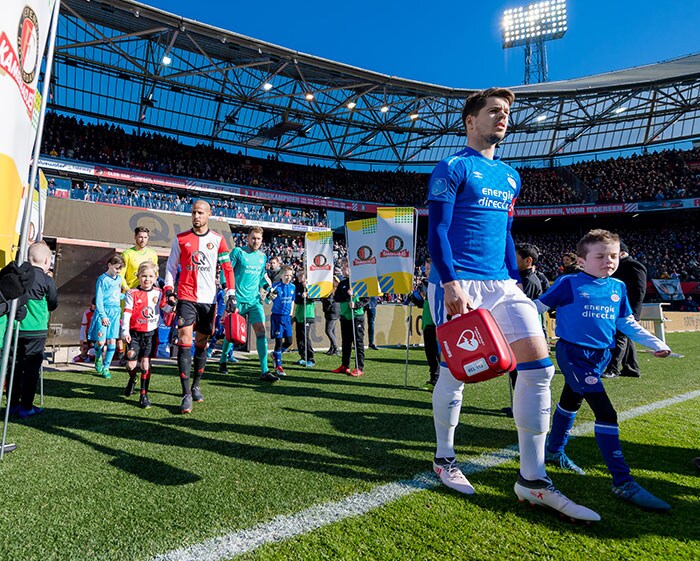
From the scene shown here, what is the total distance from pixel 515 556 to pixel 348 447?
5.10ft

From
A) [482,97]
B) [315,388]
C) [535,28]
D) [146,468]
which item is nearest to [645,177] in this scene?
[535,28]

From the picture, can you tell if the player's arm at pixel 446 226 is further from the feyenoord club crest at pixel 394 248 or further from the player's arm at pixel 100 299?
the player's arm at pixel 100 299

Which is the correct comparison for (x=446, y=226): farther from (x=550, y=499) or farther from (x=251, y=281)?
(x=251, y=281)

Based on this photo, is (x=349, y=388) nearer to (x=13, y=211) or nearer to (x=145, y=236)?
(x=145, y=236)

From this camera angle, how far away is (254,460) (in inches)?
109

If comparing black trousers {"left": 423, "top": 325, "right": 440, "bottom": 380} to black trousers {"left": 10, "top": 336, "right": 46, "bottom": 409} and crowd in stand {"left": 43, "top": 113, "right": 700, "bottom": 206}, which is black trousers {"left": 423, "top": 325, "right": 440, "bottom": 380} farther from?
crowd in stand {"left": 43, "top": 113, "right": 700, "bottom": 206}

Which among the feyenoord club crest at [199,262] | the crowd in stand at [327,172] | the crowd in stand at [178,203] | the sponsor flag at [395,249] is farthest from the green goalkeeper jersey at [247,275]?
the crowd in stand at [327,172]

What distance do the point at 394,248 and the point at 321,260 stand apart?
2.13 metres

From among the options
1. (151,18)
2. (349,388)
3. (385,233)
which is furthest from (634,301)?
(151,18)

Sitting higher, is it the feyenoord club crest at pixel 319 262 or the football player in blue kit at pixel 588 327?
→ the feyenoord club crest at pixel 319 262

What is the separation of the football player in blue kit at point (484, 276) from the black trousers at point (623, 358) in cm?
480

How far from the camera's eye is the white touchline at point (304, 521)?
167 cm

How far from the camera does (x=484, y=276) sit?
244cm

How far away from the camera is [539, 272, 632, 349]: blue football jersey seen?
8.95 ft
